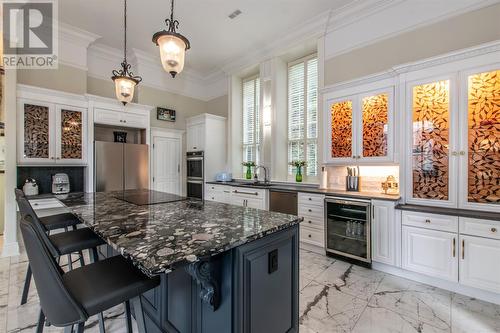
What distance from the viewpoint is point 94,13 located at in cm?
359

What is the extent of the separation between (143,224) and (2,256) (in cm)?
346

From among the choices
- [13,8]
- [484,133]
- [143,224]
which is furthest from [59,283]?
[13,8]

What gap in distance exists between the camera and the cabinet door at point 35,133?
3387mm

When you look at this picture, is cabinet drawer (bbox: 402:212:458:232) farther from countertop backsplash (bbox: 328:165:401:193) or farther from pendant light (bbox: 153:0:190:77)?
pendant light (bbox: 153:0:190:77)

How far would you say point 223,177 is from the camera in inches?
207

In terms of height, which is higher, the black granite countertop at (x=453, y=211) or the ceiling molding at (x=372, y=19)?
the ceiling molding at (x=372, y=19)

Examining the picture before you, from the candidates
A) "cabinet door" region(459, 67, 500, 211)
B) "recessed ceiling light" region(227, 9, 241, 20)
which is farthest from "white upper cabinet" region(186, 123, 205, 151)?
"cabinet door" region(459, 67, 500, 211)

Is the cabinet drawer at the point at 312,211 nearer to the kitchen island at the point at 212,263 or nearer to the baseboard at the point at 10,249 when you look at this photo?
the kitchen island at the point at 212,263

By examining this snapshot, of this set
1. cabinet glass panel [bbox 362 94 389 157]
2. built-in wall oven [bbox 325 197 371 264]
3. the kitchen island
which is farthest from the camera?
cabinet glass panel [bbox 362 94 389 157]

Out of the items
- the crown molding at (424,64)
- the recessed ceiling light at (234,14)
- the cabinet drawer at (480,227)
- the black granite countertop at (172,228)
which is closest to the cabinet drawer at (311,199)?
the cabinet drawer at (480,227)

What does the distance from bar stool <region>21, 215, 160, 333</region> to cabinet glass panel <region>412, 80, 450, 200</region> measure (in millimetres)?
2978

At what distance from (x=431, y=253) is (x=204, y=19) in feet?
14.8

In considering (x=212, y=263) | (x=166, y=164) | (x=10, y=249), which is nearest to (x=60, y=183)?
(x=10, y=249)

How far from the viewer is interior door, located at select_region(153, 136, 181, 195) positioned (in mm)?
5168
